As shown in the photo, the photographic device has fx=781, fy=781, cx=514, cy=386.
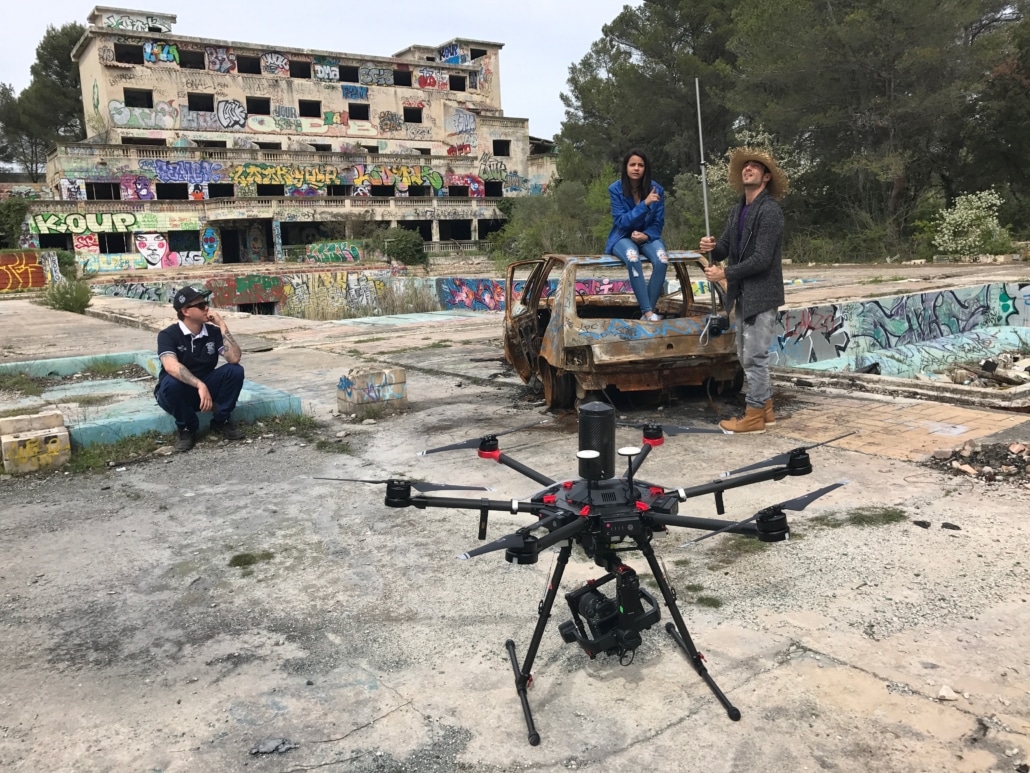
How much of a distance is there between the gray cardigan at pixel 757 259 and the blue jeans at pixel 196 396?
170 inches

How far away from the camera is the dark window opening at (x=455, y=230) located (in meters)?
56.2

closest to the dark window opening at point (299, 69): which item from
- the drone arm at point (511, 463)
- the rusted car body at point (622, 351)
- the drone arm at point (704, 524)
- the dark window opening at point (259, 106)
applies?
the dark window opening at point (259, 106)

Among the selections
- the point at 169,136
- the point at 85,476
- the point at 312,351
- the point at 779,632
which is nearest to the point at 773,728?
the point at 779,632

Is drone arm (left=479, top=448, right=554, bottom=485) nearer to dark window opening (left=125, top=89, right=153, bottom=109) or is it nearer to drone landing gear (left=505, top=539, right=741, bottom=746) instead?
drone landing gear (left=505, top=539, right=741, bottom=746)

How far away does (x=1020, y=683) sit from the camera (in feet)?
9.32

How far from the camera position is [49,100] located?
5778 centimetres

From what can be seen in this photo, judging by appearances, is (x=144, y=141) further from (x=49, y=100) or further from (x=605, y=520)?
(x=605, y=520)

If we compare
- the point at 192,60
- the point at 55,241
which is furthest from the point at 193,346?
the point at 192,60

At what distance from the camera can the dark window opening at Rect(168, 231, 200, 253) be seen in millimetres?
45844

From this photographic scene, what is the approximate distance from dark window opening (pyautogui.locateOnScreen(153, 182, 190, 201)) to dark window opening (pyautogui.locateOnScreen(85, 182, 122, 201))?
216 cm

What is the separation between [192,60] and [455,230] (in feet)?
66.8

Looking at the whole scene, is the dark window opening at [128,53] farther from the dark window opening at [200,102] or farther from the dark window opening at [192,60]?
the dark window opening at [200,102]

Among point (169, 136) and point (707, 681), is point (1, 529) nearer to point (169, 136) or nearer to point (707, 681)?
point (707, 681)

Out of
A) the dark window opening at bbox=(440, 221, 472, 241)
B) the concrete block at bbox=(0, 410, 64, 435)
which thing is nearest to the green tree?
the dark window opening at bbox=(440, 221, 472, 241)
